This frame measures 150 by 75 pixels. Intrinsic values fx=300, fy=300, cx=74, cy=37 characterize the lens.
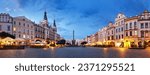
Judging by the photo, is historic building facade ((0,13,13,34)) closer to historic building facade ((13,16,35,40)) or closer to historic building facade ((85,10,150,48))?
historic building facade ((13,16,35,40))

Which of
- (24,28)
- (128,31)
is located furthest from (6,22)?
(128,31)

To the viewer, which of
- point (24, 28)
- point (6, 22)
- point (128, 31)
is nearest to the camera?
point (24, 28)

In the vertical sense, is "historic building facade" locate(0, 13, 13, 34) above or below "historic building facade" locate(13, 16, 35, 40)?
above

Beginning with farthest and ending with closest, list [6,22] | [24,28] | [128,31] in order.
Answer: [6,22] < [128,31] < [24,28]

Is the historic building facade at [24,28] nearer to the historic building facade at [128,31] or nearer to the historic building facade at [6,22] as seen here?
the historic building facade at [6,22]

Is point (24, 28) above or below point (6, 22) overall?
below

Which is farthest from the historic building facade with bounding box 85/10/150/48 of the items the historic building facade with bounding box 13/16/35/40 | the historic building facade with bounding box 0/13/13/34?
the historic building facade with bounding box 0/13/13/34

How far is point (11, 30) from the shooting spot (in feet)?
56.1

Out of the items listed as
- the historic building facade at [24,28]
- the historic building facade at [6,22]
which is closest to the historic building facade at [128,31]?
the historic building facade at [24,28]

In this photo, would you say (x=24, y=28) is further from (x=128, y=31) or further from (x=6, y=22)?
(x=128, y=31)

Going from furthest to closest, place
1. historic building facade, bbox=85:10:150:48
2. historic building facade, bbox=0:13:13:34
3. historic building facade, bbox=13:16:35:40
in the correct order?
historic building facade, bbox=85:10:150:48 < historic building facade, bbox=13:16:35:40 < historic building facade, bbox=0:13:13:34

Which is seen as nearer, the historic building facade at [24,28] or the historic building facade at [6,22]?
the historic building facade at [6,22]

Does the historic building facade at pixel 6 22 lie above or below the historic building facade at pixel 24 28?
above

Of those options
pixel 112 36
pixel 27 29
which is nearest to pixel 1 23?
pixel 27 29
